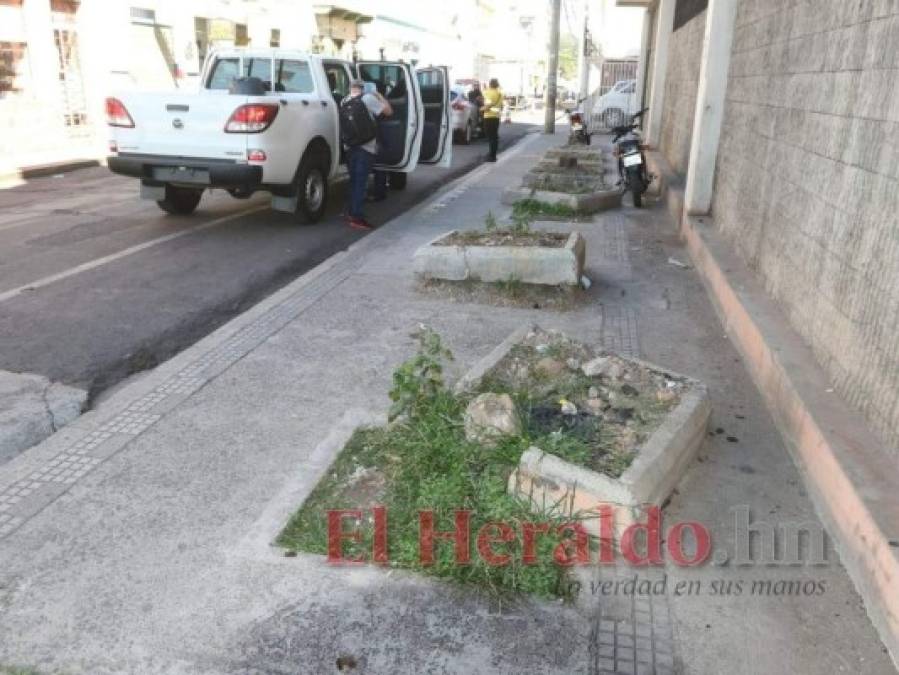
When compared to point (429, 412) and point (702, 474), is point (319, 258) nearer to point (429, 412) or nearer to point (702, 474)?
point (429, 412)

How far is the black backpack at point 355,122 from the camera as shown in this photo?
8500 mm

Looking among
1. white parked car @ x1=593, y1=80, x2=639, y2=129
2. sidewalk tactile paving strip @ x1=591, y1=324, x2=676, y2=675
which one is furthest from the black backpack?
white parked car @ x1=593, y1=80, x2=639, y2=129

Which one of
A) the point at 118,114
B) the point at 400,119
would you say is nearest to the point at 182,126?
the point at 118,114

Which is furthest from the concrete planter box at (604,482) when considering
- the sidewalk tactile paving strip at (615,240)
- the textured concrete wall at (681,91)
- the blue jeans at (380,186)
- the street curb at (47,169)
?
the street curb at (47,169)

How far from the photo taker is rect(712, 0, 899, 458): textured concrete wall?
3471 mm

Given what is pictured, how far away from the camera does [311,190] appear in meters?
9.14

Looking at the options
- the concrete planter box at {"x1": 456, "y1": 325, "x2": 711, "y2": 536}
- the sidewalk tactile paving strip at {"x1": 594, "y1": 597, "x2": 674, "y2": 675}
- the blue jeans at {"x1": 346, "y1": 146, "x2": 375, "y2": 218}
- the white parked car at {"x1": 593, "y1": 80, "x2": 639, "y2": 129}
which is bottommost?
the sidewalk tactile paving strip at {"x1": 594, "y1": 597, "x2": 674, "y2": 675}

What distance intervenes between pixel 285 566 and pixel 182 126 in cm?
621

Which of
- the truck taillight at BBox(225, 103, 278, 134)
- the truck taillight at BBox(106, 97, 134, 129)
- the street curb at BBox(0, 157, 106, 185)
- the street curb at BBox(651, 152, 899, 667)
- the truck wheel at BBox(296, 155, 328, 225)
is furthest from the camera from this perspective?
the street curb at BBox(0, 157, 106, 185)

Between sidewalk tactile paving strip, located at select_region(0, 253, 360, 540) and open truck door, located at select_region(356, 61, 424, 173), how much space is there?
4.56 metres

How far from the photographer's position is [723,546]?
3.19 metres

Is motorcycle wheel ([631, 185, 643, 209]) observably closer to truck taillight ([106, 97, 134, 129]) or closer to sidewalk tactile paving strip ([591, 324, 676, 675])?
truck taillight ([106, 97, 134, 129])

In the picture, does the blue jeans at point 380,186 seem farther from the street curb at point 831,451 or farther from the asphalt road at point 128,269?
the street curb at point 831,451

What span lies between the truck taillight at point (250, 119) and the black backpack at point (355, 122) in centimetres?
96
